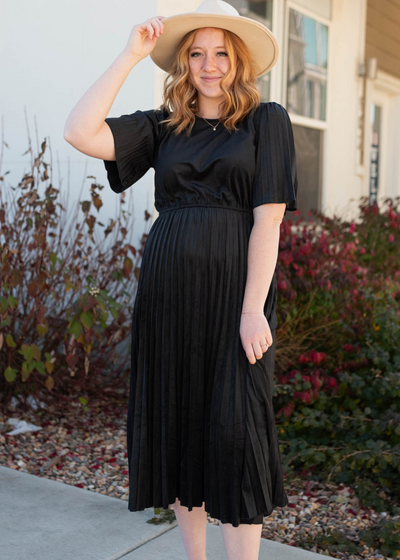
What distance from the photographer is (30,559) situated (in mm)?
2312

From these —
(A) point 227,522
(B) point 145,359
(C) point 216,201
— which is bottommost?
(A) point 227,522

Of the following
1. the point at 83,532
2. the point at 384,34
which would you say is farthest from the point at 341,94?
the point at 83,532

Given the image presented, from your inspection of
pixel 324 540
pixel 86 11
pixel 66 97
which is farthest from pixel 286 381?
pixel 86 11

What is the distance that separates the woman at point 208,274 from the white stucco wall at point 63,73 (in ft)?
7.34

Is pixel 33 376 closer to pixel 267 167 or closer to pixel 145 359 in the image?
pixel 145 359

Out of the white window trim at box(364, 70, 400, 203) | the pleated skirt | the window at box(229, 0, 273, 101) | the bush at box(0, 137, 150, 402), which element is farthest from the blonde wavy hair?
the white window trim at box(364, 70, 400, 203)

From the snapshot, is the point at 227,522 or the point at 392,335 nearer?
the point at 227,522

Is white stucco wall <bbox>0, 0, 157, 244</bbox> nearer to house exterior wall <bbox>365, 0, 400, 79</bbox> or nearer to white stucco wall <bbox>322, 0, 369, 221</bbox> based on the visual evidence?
white stucco wall <bbox>322, 0, 369, 221</bbox>

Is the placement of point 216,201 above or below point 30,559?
above

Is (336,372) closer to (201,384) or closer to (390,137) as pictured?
(201,384)

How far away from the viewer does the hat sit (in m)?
2.01

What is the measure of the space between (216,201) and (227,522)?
996 mm

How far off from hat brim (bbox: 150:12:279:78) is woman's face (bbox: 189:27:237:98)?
31 mm

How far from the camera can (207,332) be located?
198cm
